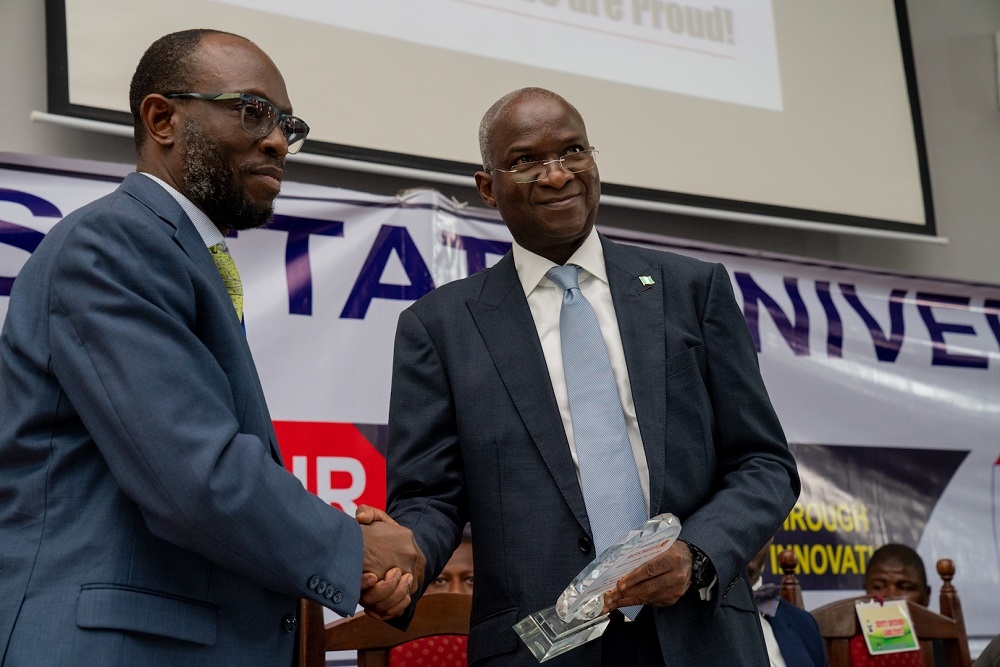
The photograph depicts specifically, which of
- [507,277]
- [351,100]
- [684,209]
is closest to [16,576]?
[507,277]

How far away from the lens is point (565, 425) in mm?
1816

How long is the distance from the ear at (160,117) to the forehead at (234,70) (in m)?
0.06

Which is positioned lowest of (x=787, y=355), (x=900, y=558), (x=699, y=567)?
(x=699, y=567)

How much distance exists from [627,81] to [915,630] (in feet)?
7.26

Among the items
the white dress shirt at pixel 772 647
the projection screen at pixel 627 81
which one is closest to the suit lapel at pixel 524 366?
the white dress shirt at pixel 772 647

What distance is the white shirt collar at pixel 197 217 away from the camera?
1644 mm

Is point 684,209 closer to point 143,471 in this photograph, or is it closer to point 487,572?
point 487,572

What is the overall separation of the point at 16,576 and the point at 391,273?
222 centimetres

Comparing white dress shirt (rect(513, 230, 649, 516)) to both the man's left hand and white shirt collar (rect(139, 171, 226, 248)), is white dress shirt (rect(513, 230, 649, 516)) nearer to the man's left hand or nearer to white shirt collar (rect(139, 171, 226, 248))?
the man's left hand

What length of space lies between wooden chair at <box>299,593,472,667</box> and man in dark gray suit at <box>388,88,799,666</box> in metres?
0.32

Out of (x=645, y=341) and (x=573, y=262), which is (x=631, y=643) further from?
(x=573, y=262)

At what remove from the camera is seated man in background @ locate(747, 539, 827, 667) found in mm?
2953

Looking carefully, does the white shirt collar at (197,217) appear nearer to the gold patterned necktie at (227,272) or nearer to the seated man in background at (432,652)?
the gold patterned necktie at (227,272)

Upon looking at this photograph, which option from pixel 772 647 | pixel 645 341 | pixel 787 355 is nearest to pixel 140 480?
pixel 645 341
